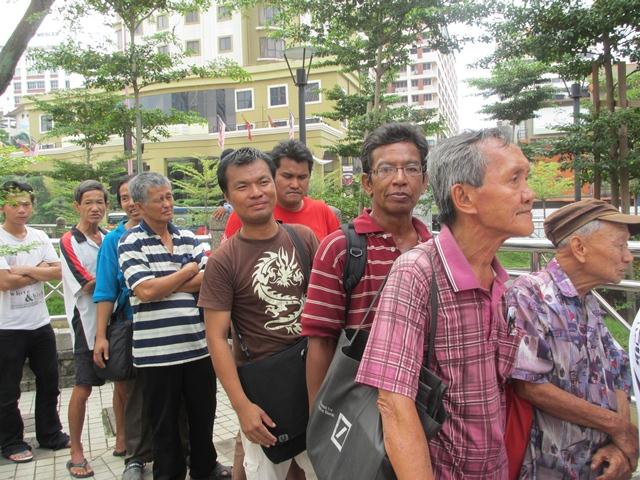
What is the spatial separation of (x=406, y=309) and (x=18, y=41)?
9633 mm

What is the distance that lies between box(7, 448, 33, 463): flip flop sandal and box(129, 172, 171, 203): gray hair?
2.19 m

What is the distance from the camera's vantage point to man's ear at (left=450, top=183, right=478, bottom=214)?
1425mm

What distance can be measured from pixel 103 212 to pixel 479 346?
10.5ft

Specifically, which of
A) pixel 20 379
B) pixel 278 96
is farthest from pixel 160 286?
pixel 278 96

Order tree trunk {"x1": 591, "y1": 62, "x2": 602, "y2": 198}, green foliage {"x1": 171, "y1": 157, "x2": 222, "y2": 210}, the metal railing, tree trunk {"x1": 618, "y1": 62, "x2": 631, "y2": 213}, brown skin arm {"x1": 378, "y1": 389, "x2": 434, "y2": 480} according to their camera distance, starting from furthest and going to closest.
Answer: green foliage {"x1": 171, "y1": 157, "x2": 222, "y2": 210}
tree trunk {"x1": 591, "y1": 62, "x2": 602, "y2": 198}
tree trunk {"x1": 618, "y1": 62, "x2": 631, "y2": 213}
the metal railing
brown skin arm {"x1": 378, "y1": 389, "x2": 434, "y2": 480}

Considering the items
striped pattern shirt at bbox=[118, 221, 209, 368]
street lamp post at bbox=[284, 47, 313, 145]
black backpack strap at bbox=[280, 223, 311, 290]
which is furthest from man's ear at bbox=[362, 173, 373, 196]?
street lamp post at bbox=[284, 47, 313, 145]

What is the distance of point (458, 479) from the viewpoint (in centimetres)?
143

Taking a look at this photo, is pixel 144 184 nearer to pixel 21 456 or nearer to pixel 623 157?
pixel 21 456

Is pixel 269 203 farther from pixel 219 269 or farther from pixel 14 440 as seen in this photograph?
pixel 14 440

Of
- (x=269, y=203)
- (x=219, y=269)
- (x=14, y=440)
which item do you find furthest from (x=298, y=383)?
(x=14, y=440)

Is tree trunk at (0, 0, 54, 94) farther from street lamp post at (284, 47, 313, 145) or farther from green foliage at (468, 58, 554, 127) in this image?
green foliage at (468, 58, 554, 127)

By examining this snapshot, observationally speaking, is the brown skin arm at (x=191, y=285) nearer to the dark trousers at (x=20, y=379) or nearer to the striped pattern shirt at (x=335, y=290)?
the striped pattern shirt at (x=335, y=290)

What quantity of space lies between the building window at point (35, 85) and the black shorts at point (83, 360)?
421ft

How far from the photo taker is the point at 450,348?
1.38 m
